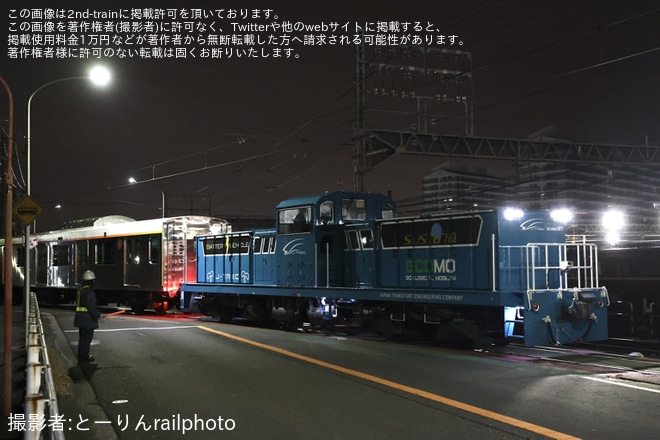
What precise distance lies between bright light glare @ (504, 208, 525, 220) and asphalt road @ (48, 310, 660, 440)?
2911 millimetres

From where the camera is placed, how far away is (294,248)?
16.3 metres

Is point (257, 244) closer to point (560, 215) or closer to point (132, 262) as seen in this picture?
point (132, 262)

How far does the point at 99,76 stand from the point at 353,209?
8.03m

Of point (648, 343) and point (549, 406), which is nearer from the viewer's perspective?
point (549, 406)

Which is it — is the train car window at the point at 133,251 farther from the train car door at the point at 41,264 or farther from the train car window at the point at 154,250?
the train car door at the point at 41,264

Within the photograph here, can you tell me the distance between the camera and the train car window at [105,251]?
2441cm

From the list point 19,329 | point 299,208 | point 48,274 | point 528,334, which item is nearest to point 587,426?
point 528,334

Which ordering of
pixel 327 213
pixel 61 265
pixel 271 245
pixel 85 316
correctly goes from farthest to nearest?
pixel 61 265
pixel 271 245
pixel 327 213
pixel 85 316

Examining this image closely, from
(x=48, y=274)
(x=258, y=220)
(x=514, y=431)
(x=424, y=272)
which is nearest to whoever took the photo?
(x=514, y=431)

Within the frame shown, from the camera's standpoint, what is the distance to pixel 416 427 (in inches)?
250

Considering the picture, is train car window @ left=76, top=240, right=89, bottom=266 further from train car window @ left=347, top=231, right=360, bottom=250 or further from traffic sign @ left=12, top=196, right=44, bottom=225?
train car window @ left=347, top=231, right=360, bottom=250

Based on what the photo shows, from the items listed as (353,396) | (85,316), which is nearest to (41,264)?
(85,316)

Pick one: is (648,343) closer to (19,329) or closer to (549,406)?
(549,406)

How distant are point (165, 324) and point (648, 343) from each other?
1358 cm
